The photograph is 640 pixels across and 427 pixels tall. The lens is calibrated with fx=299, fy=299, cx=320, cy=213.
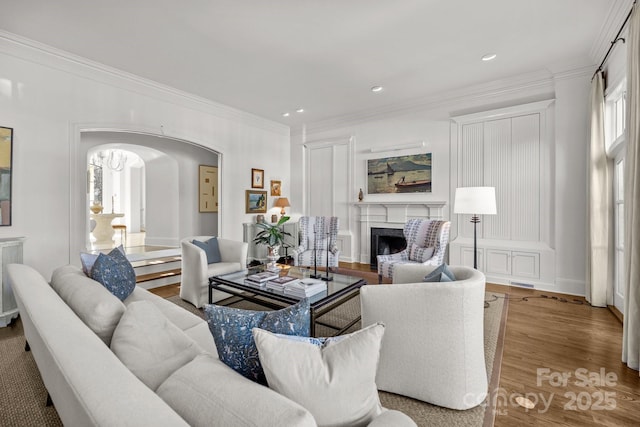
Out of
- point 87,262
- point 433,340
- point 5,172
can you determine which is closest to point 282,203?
point 5,172

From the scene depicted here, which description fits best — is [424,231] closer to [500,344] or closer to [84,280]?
[500,344]

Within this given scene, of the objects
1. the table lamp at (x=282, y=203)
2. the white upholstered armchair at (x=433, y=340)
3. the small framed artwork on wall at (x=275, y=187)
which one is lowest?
the white upholstered armchair at (x=433, y=340)

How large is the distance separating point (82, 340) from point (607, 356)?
131 inches

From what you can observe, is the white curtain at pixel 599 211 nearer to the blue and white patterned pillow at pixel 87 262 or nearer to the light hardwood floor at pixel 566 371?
the light hardwood floor at pixel 566 371

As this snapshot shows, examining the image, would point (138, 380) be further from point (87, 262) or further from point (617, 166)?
point (617, 166)

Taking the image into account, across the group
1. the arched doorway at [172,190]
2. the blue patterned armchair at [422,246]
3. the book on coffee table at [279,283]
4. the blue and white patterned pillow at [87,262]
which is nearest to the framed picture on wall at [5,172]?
the blue and white patterned pillow at [87,262]

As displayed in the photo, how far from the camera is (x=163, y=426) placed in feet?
2.14

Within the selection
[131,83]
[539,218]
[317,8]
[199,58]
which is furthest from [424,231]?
[131,83]

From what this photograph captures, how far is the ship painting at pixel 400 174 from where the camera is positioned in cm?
493

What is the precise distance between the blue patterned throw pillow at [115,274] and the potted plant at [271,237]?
1.36 metres

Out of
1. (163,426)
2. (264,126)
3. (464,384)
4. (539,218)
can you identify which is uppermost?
(264,126)

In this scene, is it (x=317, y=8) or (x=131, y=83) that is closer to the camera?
(x=317, y=8)

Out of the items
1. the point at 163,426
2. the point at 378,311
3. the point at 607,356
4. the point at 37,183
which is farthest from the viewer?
the point at 37,183

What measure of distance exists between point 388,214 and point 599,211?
271 cm
